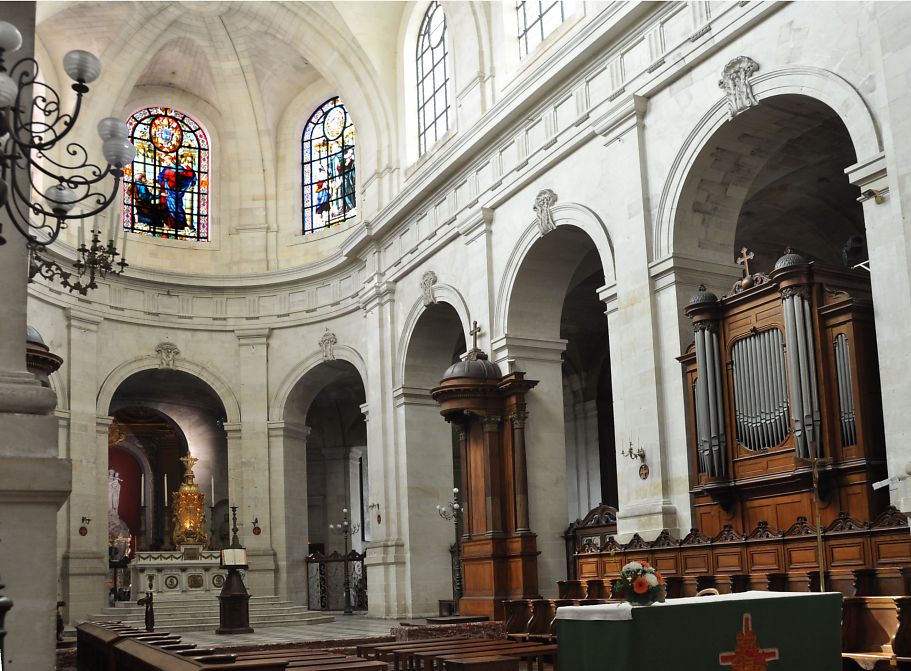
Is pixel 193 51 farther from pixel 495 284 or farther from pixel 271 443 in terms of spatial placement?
pixel 495 284

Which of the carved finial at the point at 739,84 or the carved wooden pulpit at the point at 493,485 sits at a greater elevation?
the carved finial at the point at 739,84

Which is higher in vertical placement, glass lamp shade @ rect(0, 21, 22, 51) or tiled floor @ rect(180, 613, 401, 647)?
glass lamp shade @ rect(0, 21, 22, 51)

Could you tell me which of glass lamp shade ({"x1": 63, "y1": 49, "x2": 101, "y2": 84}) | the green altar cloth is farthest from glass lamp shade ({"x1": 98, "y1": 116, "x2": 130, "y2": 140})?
the green altar cloth

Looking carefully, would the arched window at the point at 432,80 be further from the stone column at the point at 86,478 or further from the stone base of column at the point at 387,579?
the stone column at the point at 86,478

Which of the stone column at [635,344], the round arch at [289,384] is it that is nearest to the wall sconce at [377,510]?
the round arch at [289,384]

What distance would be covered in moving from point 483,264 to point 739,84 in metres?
6.46

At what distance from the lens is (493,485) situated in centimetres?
1630

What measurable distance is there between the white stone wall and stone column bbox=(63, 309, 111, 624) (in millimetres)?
60

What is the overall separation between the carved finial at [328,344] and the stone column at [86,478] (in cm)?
506

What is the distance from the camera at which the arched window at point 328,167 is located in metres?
25.9

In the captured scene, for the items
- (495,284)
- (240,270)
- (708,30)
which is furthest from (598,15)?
(240,270)

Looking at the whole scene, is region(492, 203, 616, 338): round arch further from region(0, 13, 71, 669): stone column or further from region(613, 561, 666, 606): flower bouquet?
region(0, 13, 71, 669): stone column

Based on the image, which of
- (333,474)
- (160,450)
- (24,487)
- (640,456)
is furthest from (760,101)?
(160,450)

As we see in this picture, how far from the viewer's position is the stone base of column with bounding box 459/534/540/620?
15750mm
